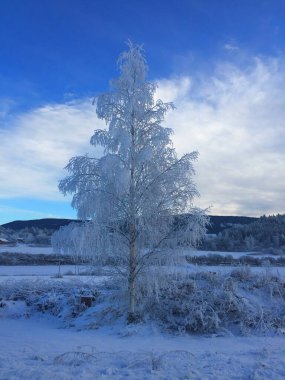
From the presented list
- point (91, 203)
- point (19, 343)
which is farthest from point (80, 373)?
point (91, 203)

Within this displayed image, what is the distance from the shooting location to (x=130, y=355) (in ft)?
33.7

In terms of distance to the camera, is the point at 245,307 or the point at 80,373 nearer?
the point at 80,373

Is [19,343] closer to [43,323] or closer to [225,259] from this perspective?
[43,323]

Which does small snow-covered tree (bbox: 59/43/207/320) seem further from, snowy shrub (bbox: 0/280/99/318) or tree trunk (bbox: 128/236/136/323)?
snowy shrub (bbox: 0/280/99/318)

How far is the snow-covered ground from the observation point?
327 inches

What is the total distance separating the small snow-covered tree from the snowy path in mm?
3073

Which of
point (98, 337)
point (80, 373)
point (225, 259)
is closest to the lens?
point (80, 373)

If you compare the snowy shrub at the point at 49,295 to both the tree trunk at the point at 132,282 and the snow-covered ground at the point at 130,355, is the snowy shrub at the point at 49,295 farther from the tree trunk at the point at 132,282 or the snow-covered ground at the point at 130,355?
the tree trunk at the point at 132,282

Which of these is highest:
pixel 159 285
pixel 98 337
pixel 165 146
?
pixel 165 146

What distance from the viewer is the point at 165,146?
53.8ft

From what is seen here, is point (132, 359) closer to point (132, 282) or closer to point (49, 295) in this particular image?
point (132, 282)

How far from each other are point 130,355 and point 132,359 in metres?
0.63

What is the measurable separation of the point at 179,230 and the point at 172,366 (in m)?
7.41

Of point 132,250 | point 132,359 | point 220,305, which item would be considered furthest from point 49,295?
point 132,359
